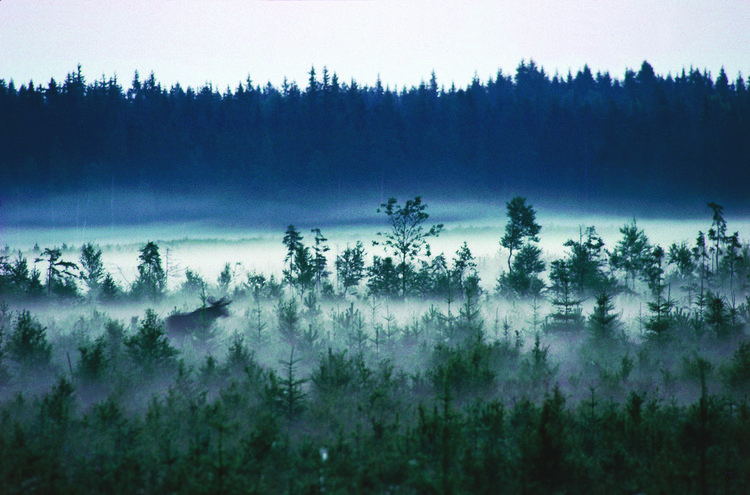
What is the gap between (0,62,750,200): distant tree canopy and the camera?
69.4 meters

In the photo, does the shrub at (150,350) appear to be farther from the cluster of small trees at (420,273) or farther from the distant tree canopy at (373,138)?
the distant tree canopy at (373,138)

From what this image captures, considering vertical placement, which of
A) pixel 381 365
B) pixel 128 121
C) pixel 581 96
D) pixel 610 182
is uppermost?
pixel 581 96

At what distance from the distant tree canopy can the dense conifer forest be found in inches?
1862

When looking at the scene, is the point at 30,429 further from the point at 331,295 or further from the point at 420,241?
the point at 420,241

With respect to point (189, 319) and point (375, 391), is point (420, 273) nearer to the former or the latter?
point (189, 319)

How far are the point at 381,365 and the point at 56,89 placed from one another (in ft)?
250

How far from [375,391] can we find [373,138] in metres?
69.7

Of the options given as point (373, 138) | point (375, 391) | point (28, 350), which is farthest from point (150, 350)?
point (373, 138)

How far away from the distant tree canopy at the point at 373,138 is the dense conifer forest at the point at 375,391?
47.3 metres

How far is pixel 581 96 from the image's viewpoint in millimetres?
106375

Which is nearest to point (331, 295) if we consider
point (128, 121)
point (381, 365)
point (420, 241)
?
point (420, 241)

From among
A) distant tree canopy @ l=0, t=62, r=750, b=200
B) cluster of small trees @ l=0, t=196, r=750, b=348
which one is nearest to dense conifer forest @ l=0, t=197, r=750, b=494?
cluster of small trees @ l=0, t=196, r=750, b=348

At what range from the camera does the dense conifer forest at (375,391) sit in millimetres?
8141

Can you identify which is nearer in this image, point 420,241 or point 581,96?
point 420,241
